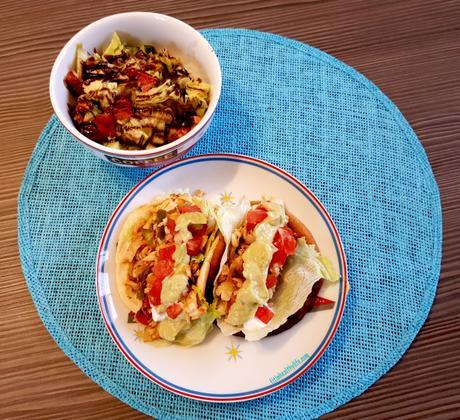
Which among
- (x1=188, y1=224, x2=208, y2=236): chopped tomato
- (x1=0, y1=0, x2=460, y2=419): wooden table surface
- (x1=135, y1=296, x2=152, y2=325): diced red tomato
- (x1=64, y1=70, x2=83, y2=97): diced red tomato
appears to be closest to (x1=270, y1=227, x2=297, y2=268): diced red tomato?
(x1=188, y1=224, x2=208, y2=236): chopped tomato

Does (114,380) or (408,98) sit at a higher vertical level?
(408,98)

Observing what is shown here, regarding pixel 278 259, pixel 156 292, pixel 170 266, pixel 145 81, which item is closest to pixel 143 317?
pixel 156 292

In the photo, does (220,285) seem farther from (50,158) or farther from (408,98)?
(408,98)

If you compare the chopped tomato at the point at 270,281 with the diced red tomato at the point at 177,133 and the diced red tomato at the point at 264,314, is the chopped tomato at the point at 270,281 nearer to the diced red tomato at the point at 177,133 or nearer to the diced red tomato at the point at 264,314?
the diced red tomato at the point at 264,314

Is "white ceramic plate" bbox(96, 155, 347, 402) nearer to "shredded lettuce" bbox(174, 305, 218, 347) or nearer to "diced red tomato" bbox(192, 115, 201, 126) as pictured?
"shredded lettuce" bbox(174, 305, 218, 347)

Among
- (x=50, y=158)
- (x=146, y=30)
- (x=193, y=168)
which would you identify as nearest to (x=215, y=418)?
(x=193, y=168)

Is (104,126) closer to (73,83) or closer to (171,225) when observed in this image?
(73,83)
